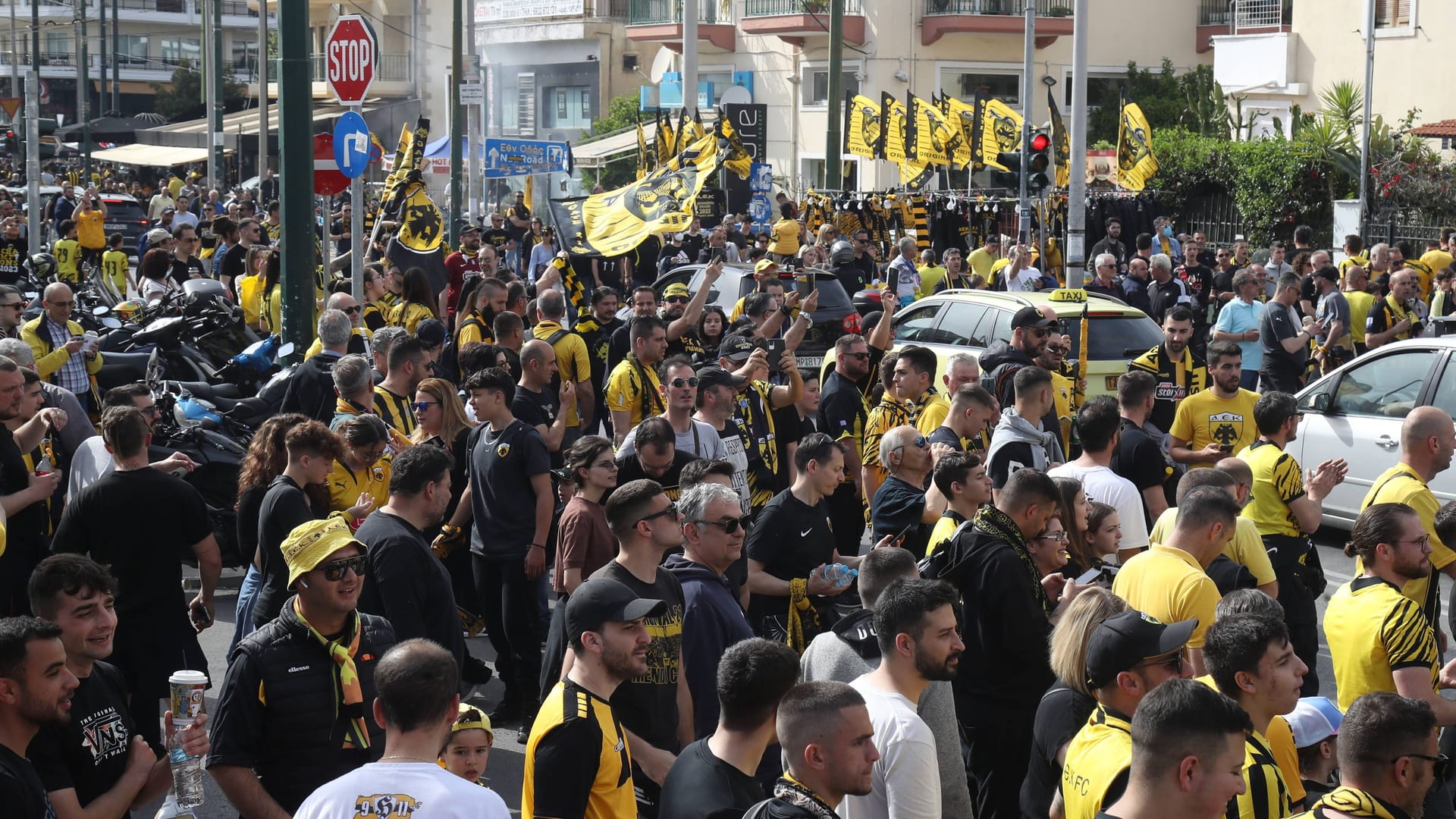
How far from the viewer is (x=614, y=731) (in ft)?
14.8

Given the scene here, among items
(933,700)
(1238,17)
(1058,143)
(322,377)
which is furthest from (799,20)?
(933,700)

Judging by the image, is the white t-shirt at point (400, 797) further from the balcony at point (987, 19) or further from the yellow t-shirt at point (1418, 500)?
the balcony at point (987, 19)

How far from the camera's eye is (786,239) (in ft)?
72.2

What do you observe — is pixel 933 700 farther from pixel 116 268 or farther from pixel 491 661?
pixel 116 268

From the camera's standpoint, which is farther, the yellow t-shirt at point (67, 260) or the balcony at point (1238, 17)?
the balcony at point (1238, 17)

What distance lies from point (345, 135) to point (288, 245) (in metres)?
1.30

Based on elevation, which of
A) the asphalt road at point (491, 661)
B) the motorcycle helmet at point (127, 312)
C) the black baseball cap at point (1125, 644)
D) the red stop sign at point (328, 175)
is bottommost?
the asphalt road at point (491, 661)

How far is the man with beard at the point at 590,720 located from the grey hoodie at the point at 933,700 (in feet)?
2.69

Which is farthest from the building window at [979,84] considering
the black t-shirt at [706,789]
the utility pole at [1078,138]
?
the black t-shirt at [706,789]

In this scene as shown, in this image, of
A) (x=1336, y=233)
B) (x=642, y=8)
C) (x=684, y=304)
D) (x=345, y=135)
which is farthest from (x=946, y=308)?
(x=642, y=8)

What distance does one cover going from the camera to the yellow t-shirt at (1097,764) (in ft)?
13.9

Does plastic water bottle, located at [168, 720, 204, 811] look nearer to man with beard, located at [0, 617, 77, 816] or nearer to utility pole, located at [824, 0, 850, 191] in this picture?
man with beard, located at [0, 617, 77, 816]

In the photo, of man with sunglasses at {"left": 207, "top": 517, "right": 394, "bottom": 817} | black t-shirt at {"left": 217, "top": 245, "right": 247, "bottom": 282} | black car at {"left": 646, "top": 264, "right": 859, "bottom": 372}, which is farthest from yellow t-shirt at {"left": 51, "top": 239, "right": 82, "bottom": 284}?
man with sunglasses at {"left": 207, "top": 517, "right": 394, "bottom": 817}

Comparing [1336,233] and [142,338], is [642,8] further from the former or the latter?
[142,338]
